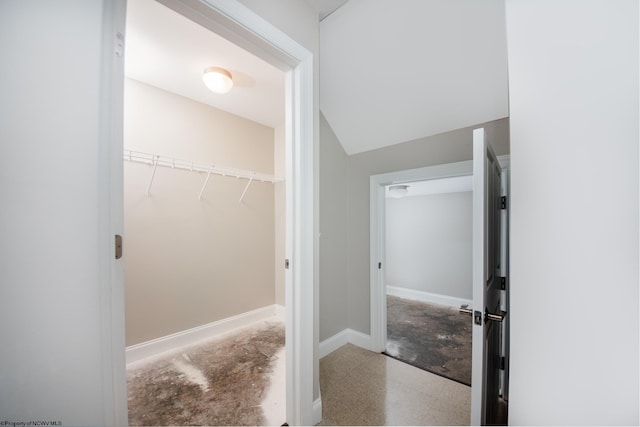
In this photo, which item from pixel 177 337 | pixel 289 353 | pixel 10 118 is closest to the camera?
pixel 10 118

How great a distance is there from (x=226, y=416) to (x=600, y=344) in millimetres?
1916

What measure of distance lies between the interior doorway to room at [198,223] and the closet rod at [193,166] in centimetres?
1

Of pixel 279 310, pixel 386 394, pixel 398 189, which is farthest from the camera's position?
pixel 398 189

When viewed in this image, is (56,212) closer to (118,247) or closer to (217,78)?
(118,247)

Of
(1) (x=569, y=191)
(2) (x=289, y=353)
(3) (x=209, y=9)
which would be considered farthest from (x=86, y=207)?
(1) (x=569, y=191)

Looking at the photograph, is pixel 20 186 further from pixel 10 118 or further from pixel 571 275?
pixel 571 275

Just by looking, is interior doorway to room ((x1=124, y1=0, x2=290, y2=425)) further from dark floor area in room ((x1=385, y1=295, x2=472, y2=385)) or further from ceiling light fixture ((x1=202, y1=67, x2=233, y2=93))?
dark floor area in room ((x1=385, y1=295, x2=472, y2=385))

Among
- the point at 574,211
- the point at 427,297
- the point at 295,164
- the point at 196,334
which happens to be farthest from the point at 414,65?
the point at 427,297

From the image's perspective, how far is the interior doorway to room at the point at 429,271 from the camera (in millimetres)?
2629

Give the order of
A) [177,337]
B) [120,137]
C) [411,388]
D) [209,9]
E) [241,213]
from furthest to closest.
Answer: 1. [241,213]
2. [177,337]
3. [411,388]
4. [209,9]
5. [120,137]

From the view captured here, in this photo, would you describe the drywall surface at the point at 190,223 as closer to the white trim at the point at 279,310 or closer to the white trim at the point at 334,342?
the white trim at the point at 279,310

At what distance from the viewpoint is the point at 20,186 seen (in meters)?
0.58

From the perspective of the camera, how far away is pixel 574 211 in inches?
25.4

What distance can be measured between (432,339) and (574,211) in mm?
2685
